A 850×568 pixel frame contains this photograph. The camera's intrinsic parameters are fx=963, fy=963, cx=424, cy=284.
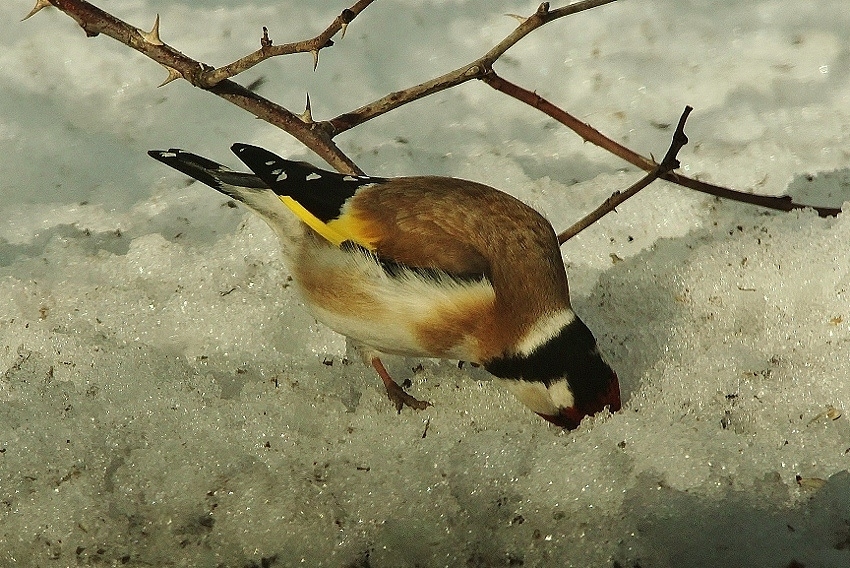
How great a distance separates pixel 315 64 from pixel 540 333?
0.96 meters

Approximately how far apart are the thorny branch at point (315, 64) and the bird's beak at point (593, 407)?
585mm

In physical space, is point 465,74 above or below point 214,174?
above

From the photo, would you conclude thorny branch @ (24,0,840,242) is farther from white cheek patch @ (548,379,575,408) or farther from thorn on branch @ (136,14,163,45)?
white cheek patch @ (548,379,575,408)

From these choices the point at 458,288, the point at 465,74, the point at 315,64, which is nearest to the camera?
the point at 315,64

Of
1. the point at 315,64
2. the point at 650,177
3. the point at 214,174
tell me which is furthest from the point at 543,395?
the point at 214,174

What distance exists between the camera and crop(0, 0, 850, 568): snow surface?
250cm

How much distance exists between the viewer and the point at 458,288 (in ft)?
8.68

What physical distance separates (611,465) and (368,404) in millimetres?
732

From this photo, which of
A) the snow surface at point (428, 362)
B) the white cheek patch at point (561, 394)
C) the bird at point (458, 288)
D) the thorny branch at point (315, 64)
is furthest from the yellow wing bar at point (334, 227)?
the white cheek patch at point (561, 394)

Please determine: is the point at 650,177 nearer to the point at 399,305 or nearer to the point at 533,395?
the point at 533,395

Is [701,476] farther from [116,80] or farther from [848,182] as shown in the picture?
[116,80]

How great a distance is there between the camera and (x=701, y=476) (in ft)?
8.28

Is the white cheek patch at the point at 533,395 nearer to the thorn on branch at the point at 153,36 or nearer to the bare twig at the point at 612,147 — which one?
the bare twig at the point at 612,147

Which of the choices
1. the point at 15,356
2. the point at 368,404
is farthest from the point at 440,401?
the point at 15,356
